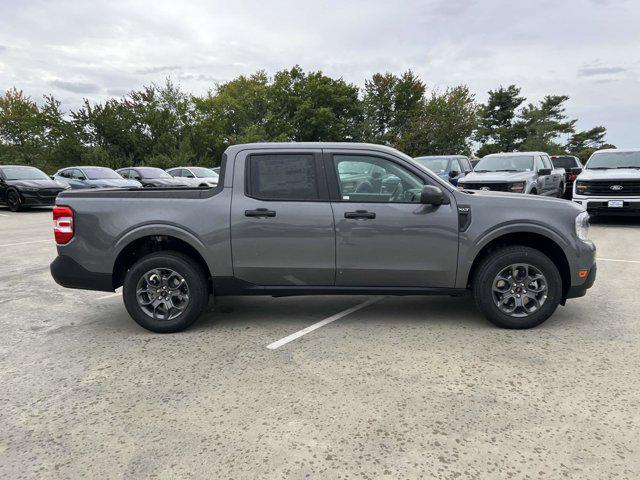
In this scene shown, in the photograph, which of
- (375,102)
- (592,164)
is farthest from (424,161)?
(375,102)

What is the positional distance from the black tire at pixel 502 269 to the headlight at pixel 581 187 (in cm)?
882

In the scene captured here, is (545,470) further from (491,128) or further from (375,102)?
(491,128)

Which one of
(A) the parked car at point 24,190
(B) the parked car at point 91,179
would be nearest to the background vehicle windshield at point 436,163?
(B) the parked car at point 91,179

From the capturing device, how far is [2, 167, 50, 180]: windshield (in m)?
17.1

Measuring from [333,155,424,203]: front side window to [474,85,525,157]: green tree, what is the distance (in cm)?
5932

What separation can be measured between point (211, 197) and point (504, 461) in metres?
3.25

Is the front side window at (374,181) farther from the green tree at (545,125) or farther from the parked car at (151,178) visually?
the green tree at (545,125)

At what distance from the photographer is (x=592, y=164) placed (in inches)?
514

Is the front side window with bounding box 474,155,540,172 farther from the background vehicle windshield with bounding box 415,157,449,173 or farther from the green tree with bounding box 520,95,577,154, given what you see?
the green tree with bounding box 520,95,577,154

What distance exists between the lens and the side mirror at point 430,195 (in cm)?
435

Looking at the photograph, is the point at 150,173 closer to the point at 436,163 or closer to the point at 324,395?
the point at 436,163

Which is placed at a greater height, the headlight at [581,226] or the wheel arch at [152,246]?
the headlight at [581,226]

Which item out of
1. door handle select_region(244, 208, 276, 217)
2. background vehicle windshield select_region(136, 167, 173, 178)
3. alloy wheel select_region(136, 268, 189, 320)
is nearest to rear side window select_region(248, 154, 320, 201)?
door handle select_region(244, 208, 276, 217)

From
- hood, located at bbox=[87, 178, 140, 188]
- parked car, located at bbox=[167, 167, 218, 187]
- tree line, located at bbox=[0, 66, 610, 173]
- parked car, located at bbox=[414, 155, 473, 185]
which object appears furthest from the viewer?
tree line, located at bbox=[0, 66, 610, 173]
